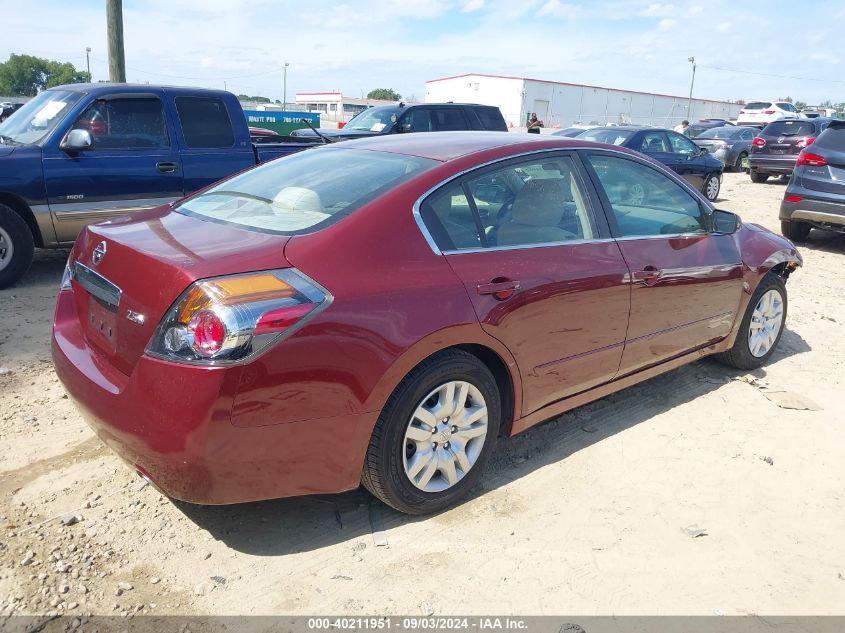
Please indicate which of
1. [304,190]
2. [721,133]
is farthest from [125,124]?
[721,133]

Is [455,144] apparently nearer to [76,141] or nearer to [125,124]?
[76,141]

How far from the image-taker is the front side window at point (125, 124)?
254 inches

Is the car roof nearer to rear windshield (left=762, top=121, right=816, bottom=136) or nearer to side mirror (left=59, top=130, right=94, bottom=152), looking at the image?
side mirror (left=59, top=130, right=94, bottom=152)

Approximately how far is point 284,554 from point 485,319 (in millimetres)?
1275

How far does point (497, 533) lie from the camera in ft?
9.87

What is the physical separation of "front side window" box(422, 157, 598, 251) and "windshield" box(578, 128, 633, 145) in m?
9.49

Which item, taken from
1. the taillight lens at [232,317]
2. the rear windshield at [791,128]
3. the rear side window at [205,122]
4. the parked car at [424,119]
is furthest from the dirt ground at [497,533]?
the rear windshield at [791,128]

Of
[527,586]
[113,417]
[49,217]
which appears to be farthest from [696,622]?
[49,217]

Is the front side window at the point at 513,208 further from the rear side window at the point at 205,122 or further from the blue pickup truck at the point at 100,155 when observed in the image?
the rear side window at the point at 205,122

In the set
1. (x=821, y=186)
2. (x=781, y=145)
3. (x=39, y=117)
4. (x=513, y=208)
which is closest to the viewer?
(x=513, y=208)

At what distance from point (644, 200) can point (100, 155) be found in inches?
194

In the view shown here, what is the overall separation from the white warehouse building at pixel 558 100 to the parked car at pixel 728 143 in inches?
1225

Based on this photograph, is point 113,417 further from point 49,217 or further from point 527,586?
point 49,217

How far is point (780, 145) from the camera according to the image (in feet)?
57.4
